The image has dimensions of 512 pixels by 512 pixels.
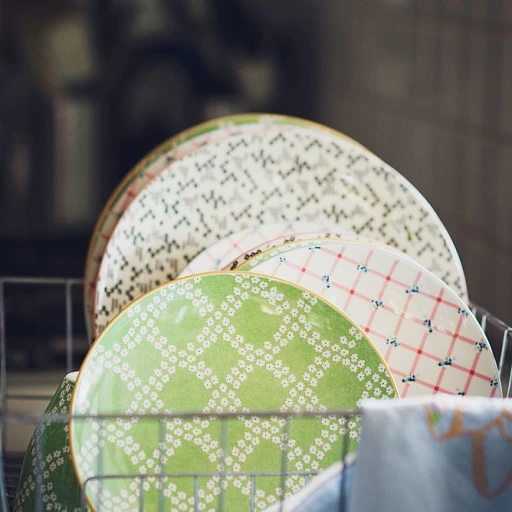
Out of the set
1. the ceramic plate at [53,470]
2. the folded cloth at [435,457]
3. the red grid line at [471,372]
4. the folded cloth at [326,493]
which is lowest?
the ceramic plate at [53,470]

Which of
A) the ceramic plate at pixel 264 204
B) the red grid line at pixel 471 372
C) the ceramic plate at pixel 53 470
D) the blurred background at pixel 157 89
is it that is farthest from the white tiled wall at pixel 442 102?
the ceramic plate at pixel 53 470

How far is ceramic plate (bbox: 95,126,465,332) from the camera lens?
727mm

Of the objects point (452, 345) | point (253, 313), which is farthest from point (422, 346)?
point (253, 313)

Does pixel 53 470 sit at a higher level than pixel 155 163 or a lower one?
lower

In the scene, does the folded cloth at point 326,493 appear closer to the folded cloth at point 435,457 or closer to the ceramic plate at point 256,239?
the folded cloth at point 435,457

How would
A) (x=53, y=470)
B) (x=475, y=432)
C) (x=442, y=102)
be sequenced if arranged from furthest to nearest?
(x=442, y=102) → (x=53, y=470) → (x=475, y=432)

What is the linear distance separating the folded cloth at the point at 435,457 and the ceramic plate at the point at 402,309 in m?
0.19

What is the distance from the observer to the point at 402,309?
64 centimetres

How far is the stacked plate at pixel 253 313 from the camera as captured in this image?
1.77 feet

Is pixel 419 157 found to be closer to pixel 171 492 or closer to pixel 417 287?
pixel 417 287

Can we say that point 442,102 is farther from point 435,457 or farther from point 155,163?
point 435,457

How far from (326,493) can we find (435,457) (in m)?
0.05

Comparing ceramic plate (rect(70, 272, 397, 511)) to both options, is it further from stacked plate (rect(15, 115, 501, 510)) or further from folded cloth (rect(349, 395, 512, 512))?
folded cloth (rect(349, 395, 512, 512))

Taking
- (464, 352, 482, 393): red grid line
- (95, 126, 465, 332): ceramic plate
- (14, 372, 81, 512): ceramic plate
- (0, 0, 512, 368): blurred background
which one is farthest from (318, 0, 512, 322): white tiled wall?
(14, 372, 81, 512): ceramic plate
